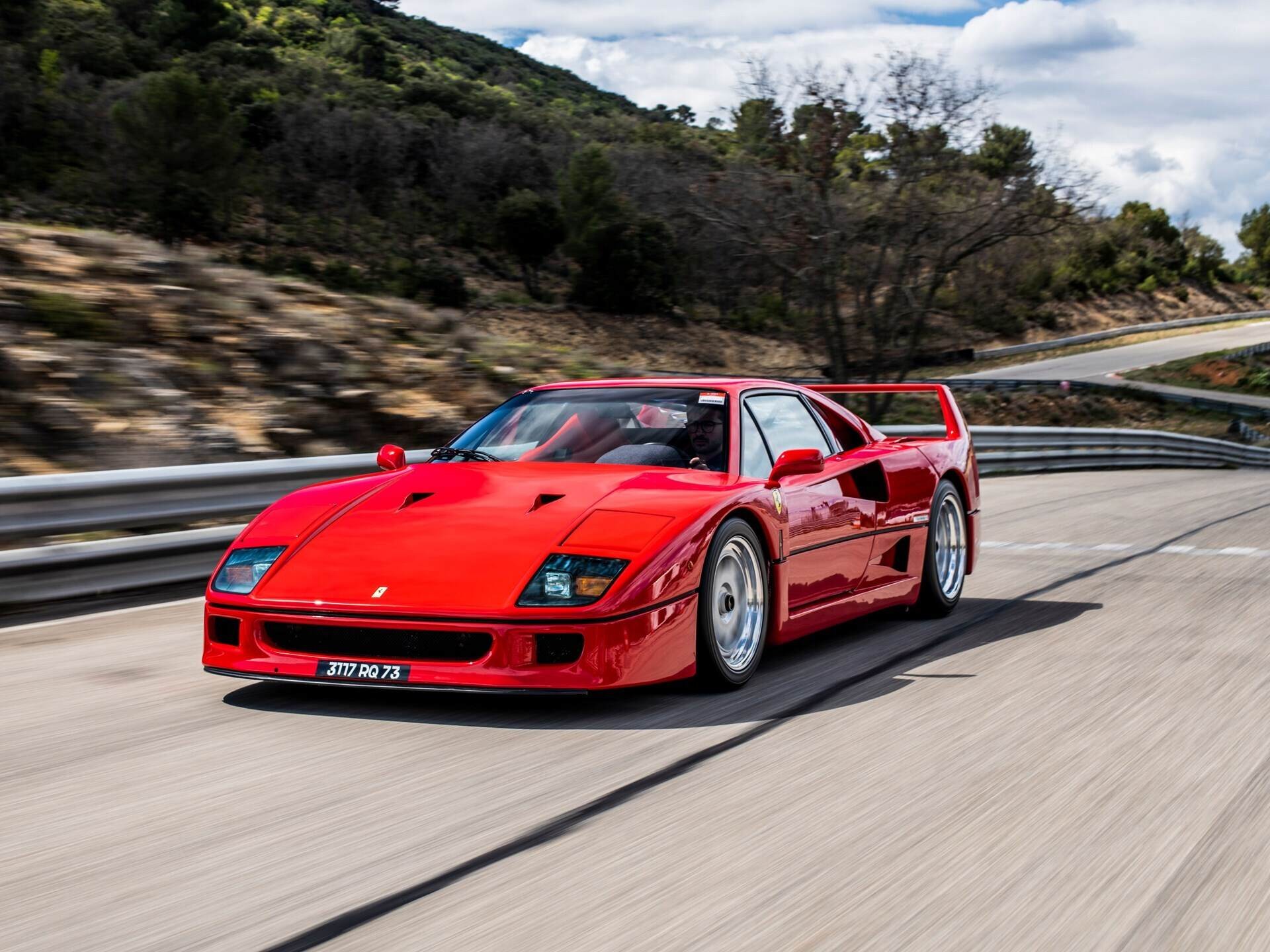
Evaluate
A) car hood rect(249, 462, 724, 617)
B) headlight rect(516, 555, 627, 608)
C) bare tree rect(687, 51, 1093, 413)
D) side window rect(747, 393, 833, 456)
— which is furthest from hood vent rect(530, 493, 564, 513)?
bare tree rect(687, 51, 1093, 413)

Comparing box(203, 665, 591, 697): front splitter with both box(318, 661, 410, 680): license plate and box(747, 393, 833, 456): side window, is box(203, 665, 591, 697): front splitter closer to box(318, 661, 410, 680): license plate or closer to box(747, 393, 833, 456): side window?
box(318, 661, 410, 680): license plate

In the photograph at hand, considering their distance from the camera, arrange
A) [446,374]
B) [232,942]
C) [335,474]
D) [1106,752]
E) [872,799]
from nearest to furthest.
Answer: [232,942] < [872,799] < [1106,752] < [335,474] < [446,374]

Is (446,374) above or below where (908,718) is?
above

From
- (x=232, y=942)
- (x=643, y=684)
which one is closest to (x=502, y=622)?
(x=643, y=684)

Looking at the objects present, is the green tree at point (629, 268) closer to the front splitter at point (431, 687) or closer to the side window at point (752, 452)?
the side window at point (752, 452)

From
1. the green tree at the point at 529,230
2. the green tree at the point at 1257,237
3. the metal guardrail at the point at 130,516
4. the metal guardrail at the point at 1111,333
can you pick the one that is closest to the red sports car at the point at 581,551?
the metal guardrail at the point at 130,516

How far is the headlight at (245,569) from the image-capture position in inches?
185

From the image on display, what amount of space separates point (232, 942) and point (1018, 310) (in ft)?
228

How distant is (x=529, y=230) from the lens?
171 feet

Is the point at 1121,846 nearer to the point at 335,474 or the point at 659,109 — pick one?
the point at 335,474

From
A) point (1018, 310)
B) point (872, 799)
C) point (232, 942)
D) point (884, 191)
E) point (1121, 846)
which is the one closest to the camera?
point (232, 942)

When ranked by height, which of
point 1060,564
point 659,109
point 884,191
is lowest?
point 1060,564

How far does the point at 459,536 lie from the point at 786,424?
1906 millimetres

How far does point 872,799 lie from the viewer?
3.75 meters
